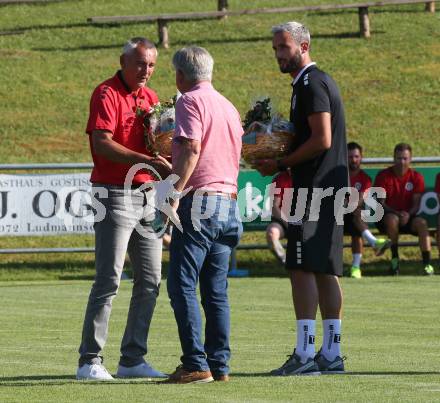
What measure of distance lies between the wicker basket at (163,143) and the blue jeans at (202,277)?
568 mm

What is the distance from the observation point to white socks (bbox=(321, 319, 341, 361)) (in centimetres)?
873

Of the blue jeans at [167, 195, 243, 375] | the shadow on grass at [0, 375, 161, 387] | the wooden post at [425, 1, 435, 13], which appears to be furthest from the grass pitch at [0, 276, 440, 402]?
the wooden post at [425, 1, 435, 13]

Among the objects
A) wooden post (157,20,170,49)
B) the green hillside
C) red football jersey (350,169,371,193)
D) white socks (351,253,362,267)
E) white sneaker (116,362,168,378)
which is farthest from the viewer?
wooden post (157,20,170,49)

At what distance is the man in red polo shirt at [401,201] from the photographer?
18.8 m

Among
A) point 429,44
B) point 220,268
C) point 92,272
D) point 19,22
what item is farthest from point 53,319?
point 19,22

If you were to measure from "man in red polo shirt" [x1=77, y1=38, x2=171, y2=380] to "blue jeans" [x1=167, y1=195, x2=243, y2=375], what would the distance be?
587 mm

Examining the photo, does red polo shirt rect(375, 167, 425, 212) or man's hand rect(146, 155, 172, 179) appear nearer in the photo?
man's hand rect(146, 155, 172, 179)

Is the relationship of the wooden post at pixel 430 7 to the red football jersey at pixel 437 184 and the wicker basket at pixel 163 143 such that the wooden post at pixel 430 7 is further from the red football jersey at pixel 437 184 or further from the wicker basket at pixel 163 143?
the wicker basket at pixel 163 143

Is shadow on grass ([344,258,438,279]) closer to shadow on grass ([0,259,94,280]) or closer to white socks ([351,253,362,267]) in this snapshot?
white socks ([351,253,362,267])

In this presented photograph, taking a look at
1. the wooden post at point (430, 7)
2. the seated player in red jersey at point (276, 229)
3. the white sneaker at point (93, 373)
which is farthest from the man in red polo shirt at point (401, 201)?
the wooden post at point (430, 7)

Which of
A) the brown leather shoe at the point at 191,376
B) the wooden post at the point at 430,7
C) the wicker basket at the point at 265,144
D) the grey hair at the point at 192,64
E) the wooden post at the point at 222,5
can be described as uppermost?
the wooden post at the point at 222,5

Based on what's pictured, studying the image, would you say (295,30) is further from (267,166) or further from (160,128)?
(160,128)

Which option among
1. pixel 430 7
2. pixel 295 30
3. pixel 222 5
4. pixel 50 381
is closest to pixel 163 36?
pixel 222 5

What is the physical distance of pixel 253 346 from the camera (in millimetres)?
10477
